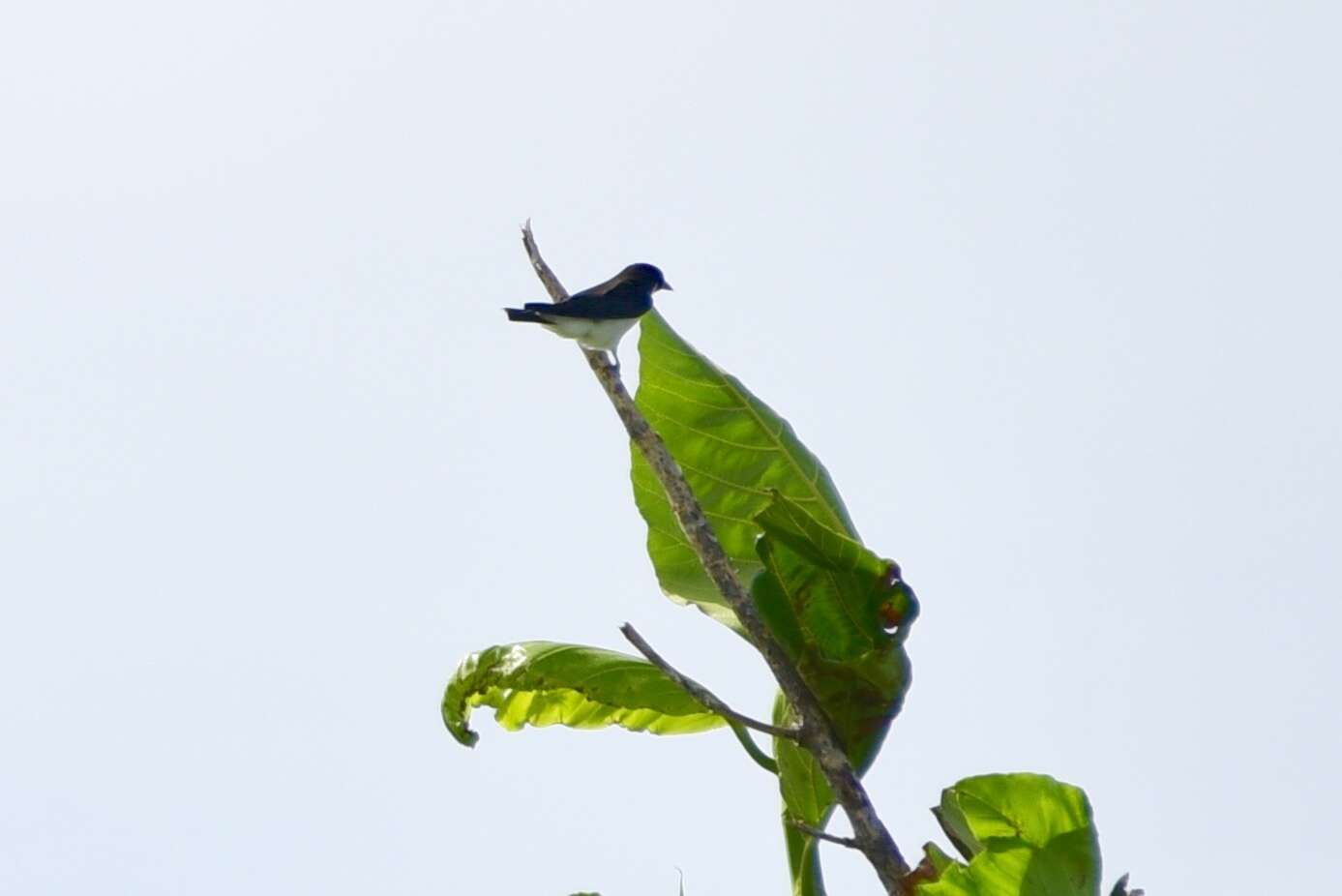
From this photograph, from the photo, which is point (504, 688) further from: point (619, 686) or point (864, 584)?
point (864, 584)

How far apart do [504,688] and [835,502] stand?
90 centimetres

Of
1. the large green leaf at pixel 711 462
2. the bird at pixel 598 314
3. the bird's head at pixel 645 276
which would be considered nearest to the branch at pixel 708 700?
the large green leaf at pixel 711 462

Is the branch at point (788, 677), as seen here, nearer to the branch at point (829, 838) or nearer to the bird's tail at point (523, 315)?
the branch at point (829, 838)

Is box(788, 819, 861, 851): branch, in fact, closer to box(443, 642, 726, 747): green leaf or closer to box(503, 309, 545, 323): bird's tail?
box(443, 642, 726, 747): green leaf

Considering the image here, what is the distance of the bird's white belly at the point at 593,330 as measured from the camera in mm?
8906

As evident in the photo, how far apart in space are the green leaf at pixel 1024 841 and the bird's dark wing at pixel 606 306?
233 inches

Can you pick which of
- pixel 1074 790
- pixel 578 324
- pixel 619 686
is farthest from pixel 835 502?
pixel 578 324

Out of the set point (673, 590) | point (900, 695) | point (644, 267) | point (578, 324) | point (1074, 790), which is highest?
point (644, 267)

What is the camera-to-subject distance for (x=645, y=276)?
10.6m

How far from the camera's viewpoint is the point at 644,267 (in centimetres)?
1079

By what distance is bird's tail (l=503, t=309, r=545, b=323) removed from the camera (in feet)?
28.8

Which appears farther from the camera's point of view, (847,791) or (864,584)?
(864,584)

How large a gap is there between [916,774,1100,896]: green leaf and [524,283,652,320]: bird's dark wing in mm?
5906

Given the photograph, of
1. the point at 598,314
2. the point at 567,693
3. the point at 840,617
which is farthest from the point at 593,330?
the point at 840,617
